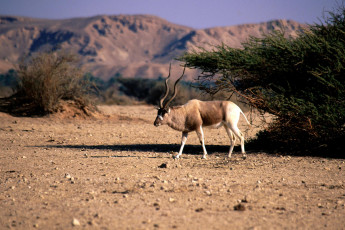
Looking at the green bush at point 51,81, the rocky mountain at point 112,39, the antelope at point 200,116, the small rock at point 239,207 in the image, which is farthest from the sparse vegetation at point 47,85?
the rocky mountain at point 112,39

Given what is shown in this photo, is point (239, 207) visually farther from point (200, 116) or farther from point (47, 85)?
point (47, 85)

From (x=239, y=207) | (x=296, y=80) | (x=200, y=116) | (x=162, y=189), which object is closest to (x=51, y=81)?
(x=200, y=116)

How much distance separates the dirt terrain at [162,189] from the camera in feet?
18.1

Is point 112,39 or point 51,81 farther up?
point 112,39

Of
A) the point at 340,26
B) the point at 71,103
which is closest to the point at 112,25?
the point at 71,103

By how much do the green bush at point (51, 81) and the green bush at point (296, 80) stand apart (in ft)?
30.8

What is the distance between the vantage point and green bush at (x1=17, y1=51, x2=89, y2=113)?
18.8 meters

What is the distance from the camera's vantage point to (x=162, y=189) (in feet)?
23.2

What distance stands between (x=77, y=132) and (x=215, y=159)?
23.5ft

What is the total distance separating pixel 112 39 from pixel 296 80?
14260 cm

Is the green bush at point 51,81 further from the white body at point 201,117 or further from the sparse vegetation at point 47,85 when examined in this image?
the white body at point 201,117

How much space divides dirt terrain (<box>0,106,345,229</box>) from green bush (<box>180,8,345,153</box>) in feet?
2.01

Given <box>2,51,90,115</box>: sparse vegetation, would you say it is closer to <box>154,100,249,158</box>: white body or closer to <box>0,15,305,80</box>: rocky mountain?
<box>154,100,249,158</box>: white body

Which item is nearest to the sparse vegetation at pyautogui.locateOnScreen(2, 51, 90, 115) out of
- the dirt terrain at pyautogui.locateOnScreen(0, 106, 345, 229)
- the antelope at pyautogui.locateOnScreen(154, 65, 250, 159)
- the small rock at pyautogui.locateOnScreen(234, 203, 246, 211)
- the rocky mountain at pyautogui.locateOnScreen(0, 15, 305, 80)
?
the dirt terrain at pyautogui.locateOnScreen(0, 106, 345, 229)
